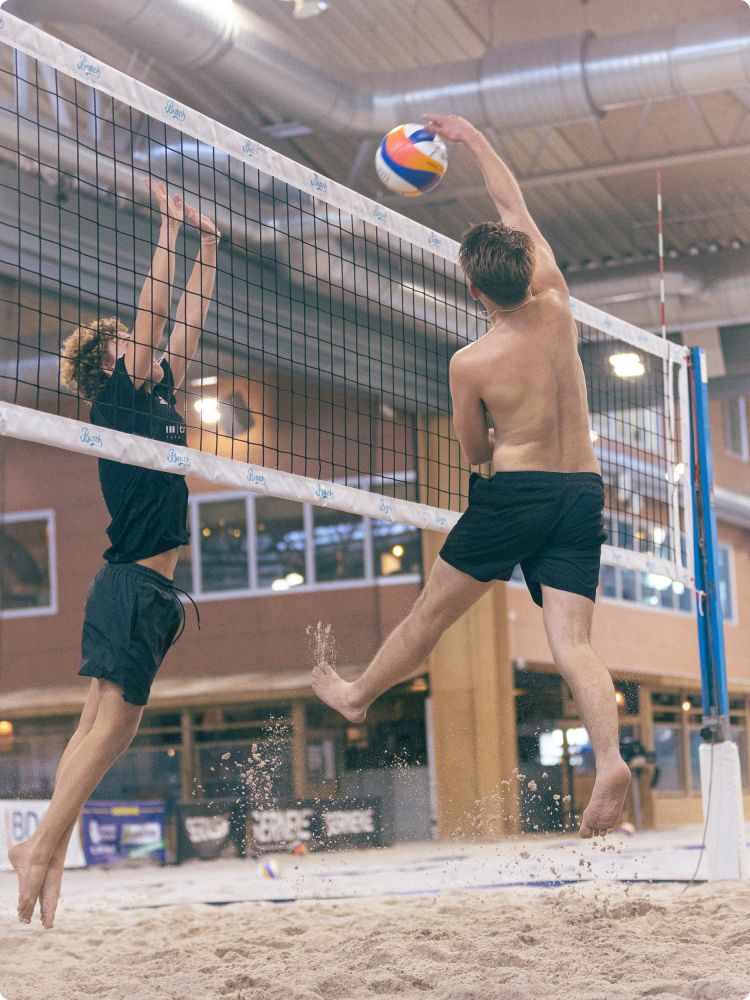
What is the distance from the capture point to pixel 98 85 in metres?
4.00

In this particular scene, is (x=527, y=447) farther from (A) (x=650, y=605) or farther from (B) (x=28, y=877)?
(A) (x=650, y=605)

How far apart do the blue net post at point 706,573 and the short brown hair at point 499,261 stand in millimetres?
2977

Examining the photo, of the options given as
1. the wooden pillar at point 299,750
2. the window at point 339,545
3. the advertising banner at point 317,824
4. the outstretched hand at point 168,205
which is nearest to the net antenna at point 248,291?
the outstretched hand at point 168,205

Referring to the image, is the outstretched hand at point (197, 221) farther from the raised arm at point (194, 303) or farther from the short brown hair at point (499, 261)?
the short brown hair at point (499, 261)

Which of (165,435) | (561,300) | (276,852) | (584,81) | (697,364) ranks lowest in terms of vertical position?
(276,852)

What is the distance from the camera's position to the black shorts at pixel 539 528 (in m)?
3.77

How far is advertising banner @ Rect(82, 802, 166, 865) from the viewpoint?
37.9ft

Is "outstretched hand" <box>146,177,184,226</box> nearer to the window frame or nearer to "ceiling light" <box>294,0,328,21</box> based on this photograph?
"ceiling light" <box>294,0,328,21</box>

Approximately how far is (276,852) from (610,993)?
8.12 meters

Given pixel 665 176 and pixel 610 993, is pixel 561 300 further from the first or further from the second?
pixel 665 176

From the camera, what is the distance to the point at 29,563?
14.3 meters

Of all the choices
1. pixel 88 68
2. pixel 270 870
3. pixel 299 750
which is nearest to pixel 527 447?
pixel 88 68

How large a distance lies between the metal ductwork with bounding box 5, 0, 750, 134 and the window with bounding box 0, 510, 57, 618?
26.2ft

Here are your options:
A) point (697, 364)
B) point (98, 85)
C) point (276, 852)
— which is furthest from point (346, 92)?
point (276, 852)
